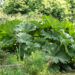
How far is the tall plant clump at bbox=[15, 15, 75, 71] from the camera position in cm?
555

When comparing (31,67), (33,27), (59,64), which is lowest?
(59,64)

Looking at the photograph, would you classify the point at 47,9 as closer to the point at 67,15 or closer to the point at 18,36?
the point at 67,15

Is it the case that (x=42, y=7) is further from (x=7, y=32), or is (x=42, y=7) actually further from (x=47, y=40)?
(x=47, y=40)

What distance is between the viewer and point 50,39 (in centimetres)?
605

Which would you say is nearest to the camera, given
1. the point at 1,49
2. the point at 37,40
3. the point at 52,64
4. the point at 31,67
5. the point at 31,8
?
the point at 31,67

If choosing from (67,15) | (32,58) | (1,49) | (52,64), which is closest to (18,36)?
(1,49)

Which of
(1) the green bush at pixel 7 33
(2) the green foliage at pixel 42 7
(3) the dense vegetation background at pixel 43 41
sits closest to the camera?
(3) the dense vegetation background at pixel 43 41

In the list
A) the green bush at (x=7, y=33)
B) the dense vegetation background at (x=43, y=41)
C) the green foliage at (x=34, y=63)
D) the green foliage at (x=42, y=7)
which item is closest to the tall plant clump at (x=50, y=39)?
the dense vegetation background at (x=43, y=41)

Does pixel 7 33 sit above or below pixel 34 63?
above

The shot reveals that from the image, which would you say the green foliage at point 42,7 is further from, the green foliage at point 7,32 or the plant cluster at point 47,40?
the green foliage at point 7,32

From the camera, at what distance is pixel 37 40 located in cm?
584

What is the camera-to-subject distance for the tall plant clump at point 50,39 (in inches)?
218

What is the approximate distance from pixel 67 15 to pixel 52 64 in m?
9.08

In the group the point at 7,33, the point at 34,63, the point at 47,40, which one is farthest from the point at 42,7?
the point at 34,63
